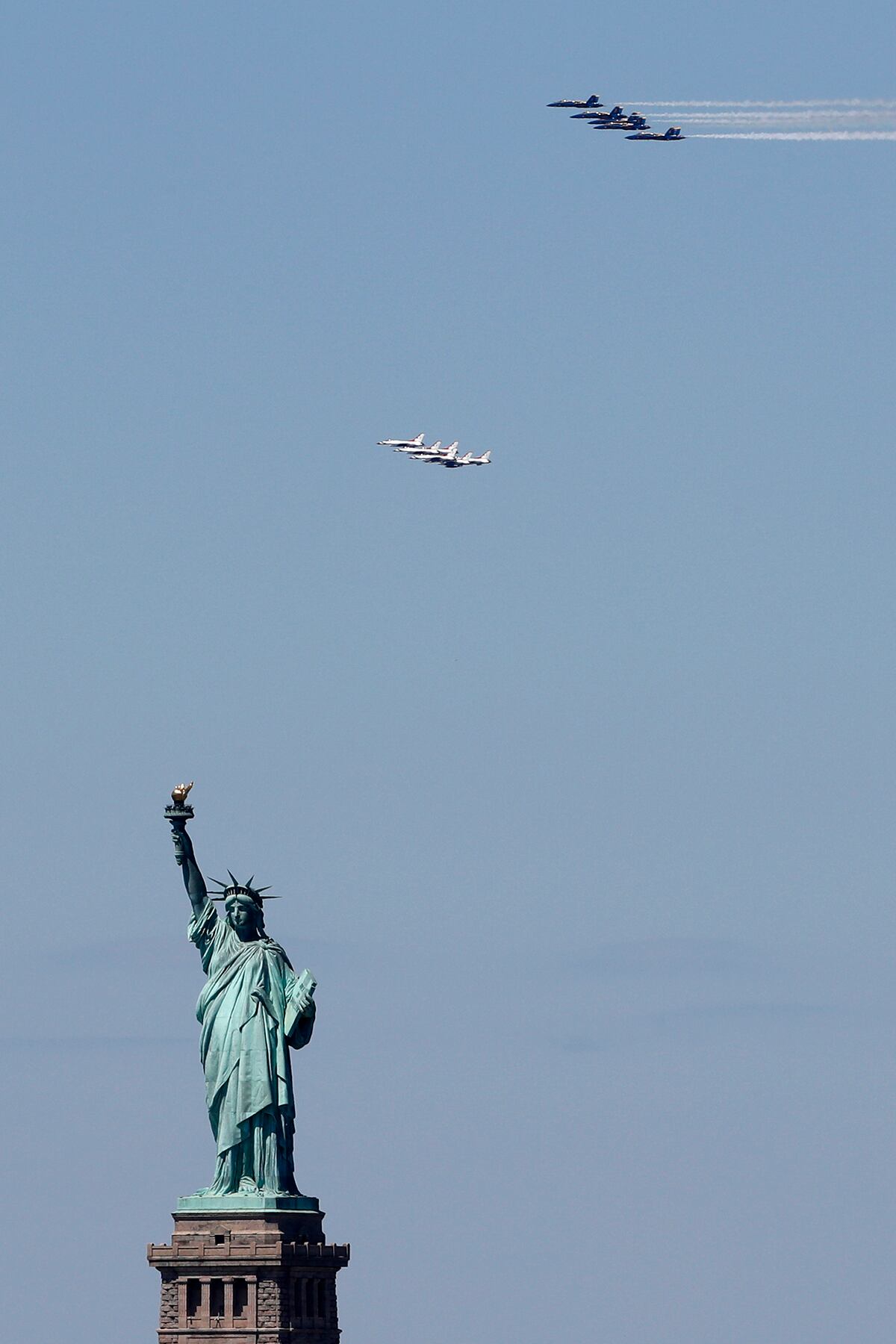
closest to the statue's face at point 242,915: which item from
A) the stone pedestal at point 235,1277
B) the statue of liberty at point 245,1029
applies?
the statue of liberty at point 245,1029

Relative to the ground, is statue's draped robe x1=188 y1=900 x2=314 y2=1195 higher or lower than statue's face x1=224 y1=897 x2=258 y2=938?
lower

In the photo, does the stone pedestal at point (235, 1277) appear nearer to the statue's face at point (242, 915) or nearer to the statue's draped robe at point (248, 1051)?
the statue's draped robe at point (248, 1051)

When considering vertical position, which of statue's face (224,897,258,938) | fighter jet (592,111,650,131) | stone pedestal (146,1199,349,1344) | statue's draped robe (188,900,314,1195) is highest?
fighter jet (592,111,650,131)

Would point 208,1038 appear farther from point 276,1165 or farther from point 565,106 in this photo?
point 565,106

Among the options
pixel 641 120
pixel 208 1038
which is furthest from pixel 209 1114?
pixel 641 120

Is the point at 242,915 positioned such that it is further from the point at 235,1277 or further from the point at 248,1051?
the point at 235,1277

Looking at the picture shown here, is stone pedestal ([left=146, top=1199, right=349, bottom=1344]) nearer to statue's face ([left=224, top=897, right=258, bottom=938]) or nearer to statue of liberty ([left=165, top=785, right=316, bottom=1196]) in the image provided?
statue of liberty ([left=165, top=785, right=316, bottom=1196])

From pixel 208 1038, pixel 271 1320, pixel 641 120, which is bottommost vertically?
pixel 271 1320

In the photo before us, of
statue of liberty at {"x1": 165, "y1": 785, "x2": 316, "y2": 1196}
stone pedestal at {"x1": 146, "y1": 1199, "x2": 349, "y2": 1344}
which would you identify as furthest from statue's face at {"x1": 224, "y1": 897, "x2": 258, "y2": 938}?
stone pedestal at {"x1": 146, "y1": 1199, "x2": 349, "y2": 1344}
